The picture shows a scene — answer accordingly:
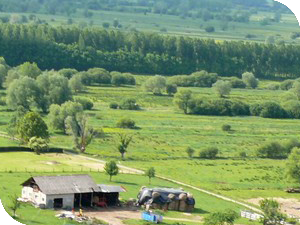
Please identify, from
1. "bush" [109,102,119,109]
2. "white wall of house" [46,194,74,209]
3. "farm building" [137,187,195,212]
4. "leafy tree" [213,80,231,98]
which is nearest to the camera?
"white wall of house" [46,194,74,209]

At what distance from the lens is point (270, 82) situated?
12238 centimetres

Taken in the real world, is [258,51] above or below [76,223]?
above

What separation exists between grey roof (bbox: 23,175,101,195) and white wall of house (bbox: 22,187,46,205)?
0.26m

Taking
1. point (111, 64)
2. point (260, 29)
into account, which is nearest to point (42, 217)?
point (111, 64)

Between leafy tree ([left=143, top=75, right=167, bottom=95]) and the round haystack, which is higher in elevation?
leafy tree ([left=143, top=75, right=167, bottom=95])

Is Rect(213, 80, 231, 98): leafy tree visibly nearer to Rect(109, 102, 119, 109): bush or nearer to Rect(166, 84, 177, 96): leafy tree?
Rect(166, 84, 177, 96): leafy tree

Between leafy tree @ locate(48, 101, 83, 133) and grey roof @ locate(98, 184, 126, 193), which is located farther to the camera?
leafy tree @ locate(48, 101, 83, 133)

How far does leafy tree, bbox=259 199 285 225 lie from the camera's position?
45688 millimetres

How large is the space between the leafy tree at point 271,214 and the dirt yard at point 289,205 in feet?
12.5

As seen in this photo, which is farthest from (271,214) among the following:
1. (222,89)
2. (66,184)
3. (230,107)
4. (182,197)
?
(222,89)

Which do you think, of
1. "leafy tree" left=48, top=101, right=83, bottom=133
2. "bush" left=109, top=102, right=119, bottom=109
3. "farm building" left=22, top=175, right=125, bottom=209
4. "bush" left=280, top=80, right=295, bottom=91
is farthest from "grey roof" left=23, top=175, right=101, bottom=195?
"bush" left=280, top=80, right=295, bottom=91

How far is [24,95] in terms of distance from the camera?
8188 centimetres

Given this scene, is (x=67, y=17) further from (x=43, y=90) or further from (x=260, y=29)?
(x=43, y=90)

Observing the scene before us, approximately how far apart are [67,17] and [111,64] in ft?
237
